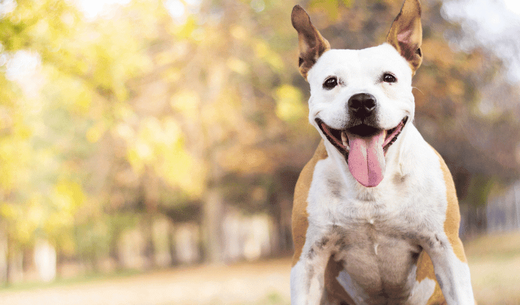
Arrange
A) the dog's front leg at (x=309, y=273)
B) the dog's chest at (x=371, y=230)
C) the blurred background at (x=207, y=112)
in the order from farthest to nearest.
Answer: the blurred background at (x=207, y=112), the dog's front leg at (x=309, y=273), the dog's chest at (x=371, y=230)

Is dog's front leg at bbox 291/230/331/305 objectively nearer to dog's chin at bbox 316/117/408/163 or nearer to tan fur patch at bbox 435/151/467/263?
dog's chin at bbox 316/117/408/163

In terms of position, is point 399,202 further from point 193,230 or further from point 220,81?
point 193,230

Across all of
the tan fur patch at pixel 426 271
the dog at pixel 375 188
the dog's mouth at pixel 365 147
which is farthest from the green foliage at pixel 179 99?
the tan fur patch at pixel 426 271

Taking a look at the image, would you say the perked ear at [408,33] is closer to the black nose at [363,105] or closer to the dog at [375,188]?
the dog at [375,188]

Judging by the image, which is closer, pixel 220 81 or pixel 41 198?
pixel 220 81

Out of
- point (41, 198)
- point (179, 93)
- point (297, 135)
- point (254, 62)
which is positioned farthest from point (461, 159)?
point (41, 198)

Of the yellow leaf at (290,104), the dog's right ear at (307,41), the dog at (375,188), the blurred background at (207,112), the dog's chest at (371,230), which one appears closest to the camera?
the dog at (375,188)

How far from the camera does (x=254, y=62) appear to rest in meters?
14.9

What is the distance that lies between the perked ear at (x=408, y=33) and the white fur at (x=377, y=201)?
0.08 m

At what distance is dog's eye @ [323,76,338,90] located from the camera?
288cm

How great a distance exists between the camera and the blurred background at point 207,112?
7.22 metres

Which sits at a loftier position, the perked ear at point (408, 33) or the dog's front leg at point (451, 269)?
the perked ear at point (408, 33)

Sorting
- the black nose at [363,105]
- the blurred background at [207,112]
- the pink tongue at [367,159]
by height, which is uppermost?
the blurred background at [207,112]

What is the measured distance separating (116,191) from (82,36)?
15.1m
